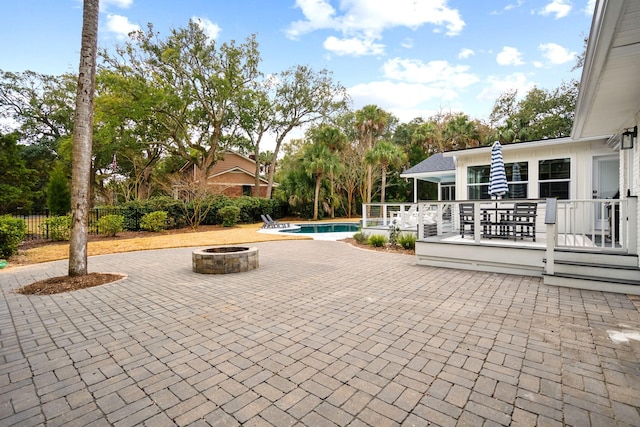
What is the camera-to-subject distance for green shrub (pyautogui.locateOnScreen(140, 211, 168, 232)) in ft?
47.0

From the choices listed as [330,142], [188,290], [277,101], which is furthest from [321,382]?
[277,101]

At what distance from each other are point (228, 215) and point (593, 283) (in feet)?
51.8

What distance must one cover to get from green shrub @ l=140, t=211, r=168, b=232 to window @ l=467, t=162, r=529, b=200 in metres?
13.5

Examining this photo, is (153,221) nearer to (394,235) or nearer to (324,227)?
(324,227)

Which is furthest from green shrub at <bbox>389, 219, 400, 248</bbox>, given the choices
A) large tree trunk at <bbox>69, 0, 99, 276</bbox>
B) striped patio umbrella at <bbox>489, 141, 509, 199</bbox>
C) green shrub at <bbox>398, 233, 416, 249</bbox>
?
large tree trunk at <bbox>69, 0, 99, 276</bbox>

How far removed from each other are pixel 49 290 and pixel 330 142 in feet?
66.0

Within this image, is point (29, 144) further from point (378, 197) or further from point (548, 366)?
point (548, 366)

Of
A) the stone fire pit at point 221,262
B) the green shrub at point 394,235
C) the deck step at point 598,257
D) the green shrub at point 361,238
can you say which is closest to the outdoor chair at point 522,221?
the deck step at point 598,257

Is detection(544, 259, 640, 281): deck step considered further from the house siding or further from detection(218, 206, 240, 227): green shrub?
detection(218, 206, 240, 227): green shrub

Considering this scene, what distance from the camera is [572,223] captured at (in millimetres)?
8398

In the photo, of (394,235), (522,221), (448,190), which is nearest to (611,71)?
(522,221)

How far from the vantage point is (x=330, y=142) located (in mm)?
23344

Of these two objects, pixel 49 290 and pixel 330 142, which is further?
pixel 330 142

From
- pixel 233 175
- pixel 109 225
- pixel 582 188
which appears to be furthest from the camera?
pixel 233 175
